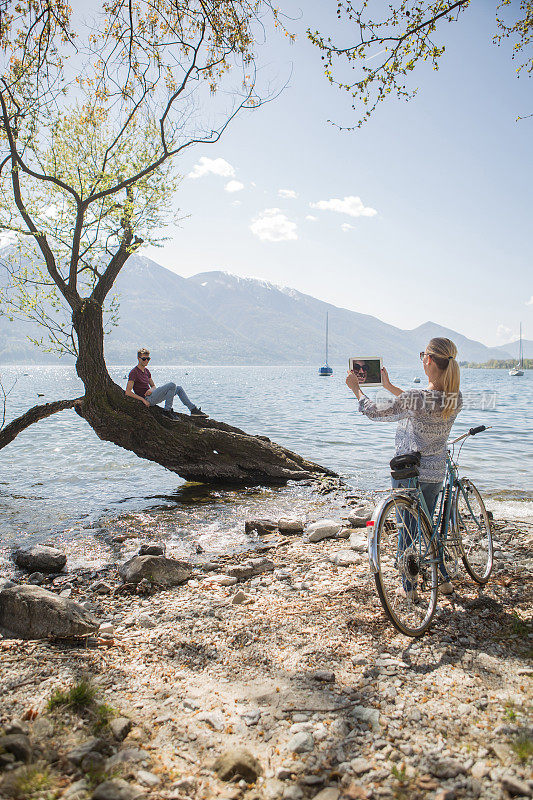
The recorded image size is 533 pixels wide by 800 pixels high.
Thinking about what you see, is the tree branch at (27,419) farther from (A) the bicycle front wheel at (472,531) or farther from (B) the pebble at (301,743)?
(B) the pebble at (301,743)

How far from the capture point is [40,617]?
16.0ft

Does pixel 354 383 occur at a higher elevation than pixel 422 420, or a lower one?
higher

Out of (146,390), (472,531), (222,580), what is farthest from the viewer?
(146,390)

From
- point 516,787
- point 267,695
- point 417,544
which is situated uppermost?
point 417,544

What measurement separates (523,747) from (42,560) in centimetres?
710

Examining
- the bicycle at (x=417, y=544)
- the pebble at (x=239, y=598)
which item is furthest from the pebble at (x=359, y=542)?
the pebble at (x=239, y=598)

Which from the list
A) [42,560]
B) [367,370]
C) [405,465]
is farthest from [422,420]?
[42,560]

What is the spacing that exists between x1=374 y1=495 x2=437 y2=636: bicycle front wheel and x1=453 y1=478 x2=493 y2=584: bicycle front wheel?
77cm

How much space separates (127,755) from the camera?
3.02 meters

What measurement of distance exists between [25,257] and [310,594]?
46.1 ft

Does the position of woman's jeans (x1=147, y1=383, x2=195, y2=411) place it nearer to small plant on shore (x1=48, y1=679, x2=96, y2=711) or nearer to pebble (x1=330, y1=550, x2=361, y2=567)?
pebble (x1=330, y1=550, x2=361, y2=567)

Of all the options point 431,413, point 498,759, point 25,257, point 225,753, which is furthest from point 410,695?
point 25,257

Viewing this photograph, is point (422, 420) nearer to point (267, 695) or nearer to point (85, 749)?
point (267, 695)

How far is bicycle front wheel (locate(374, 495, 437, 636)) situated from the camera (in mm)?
4805
